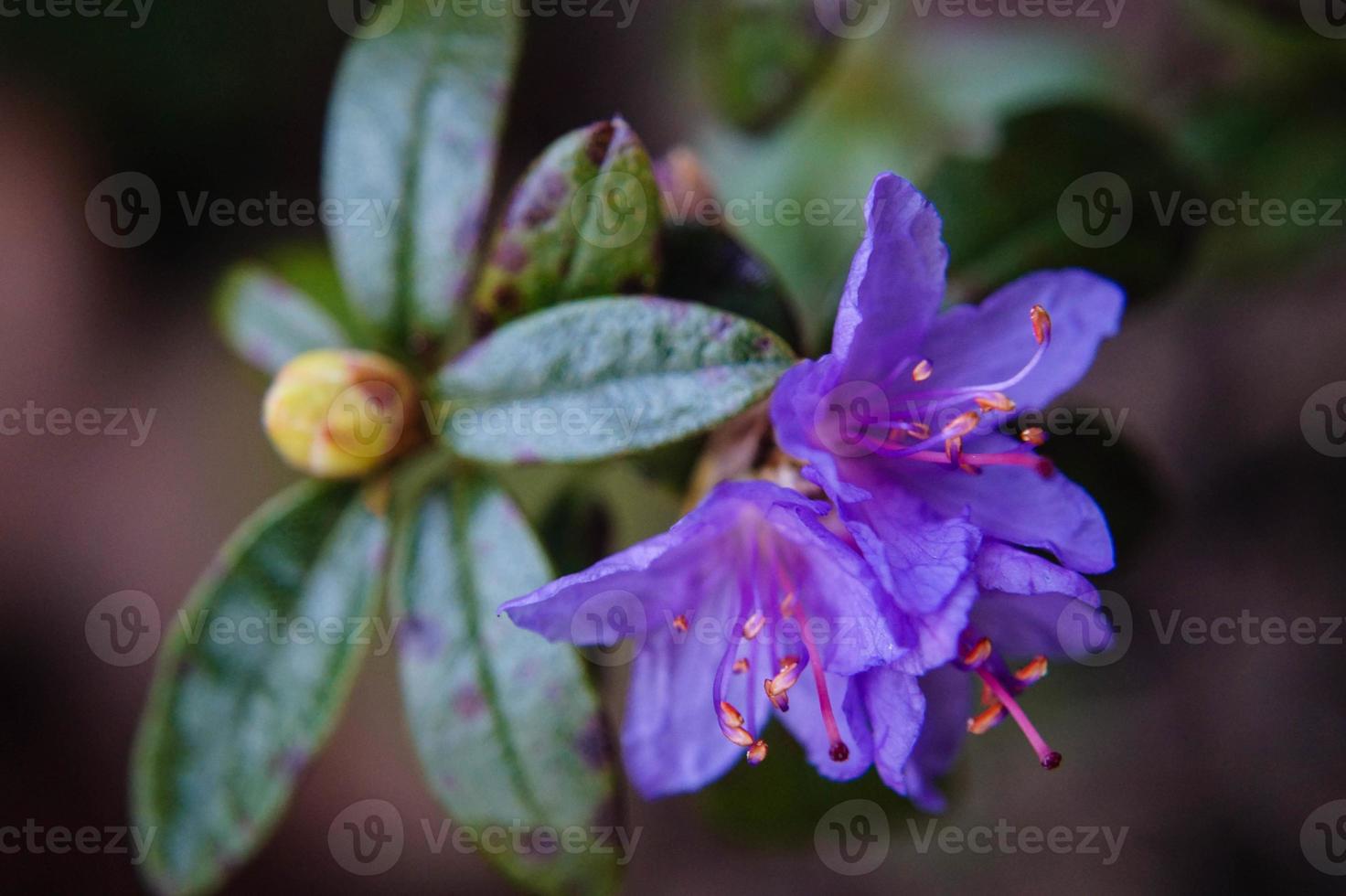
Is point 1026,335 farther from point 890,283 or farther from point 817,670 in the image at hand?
point 817,670

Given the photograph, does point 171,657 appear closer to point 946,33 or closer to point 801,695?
point 801,695

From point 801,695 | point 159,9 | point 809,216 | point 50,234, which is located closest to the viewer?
point 801,695

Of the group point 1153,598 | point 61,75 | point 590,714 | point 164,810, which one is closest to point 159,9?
point 61,75

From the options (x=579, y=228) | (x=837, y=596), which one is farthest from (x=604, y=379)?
(x=837, y=596)

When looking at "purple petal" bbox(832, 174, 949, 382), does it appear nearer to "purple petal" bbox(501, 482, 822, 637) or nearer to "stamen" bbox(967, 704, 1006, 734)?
"purple petal" bbox(501, 482, 822, 637)

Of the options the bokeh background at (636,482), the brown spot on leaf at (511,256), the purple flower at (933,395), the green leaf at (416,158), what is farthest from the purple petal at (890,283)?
the bokeh background at (636,482)
